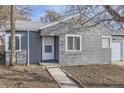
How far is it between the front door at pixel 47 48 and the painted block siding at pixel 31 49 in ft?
1.37

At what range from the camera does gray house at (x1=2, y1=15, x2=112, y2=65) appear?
20.8 m

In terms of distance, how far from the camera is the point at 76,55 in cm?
2128

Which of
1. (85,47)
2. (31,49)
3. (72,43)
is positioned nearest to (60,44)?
(72,43)

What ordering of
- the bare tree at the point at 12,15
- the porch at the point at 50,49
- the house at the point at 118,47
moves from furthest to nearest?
the house at the point at 118,47 → the porch at the point at 50,49 → the bare tree at the point at 12,15

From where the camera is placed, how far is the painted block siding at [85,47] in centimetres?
2092

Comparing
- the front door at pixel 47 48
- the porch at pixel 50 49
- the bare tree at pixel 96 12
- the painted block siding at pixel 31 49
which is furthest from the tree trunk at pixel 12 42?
the bare tree at pixel 96 12

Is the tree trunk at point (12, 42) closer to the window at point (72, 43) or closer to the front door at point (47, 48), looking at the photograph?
the front door at point (47, 48)

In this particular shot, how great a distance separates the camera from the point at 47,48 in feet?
71.5

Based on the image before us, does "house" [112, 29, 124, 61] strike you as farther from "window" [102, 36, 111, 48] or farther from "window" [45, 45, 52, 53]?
"window" [45, 45, 52, 53]

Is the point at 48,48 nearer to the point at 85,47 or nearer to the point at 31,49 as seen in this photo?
the point at 31,49
